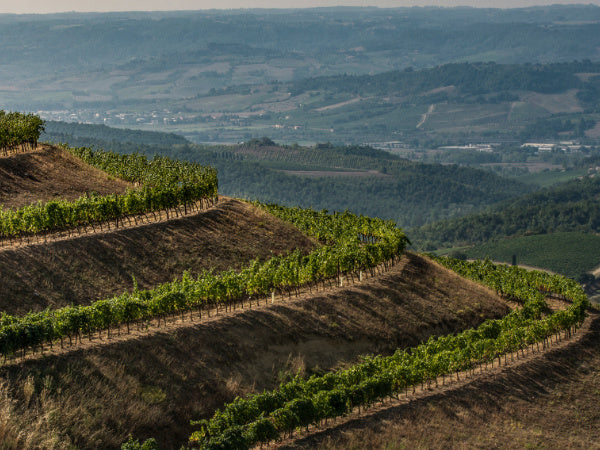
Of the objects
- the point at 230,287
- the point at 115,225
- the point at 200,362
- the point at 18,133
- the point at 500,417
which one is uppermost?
the point at 18,133

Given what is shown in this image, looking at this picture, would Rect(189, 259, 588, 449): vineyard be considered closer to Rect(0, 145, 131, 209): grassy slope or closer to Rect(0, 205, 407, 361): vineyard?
Rect(0, 205, 407, 361): vineyard

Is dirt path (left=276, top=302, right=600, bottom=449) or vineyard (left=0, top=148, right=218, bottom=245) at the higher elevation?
vineyard (left=0, top=148, right=218, bottom=245)

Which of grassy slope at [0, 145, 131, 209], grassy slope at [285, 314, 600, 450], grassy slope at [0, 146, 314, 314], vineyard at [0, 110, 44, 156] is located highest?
vineyard at [0, 110, 44, 156]

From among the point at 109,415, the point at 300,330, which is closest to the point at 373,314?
the point at 300,330

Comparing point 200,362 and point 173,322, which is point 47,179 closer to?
point 173,322

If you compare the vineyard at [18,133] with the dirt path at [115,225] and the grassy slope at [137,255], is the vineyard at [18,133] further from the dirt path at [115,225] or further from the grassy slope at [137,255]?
the grassy slope at [137,255]

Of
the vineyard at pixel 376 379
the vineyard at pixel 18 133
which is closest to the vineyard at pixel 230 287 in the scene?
the vineyard at pixel 376 379

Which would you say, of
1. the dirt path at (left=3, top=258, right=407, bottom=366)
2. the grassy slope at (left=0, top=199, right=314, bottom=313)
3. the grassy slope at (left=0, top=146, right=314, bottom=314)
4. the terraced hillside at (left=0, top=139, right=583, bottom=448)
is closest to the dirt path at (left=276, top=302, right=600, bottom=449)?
the terraced hillside at (left=0, top=139, right=583, bottom=448)

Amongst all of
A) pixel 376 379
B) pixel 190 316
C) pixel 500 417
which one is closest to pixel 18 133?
pixel 190 316
